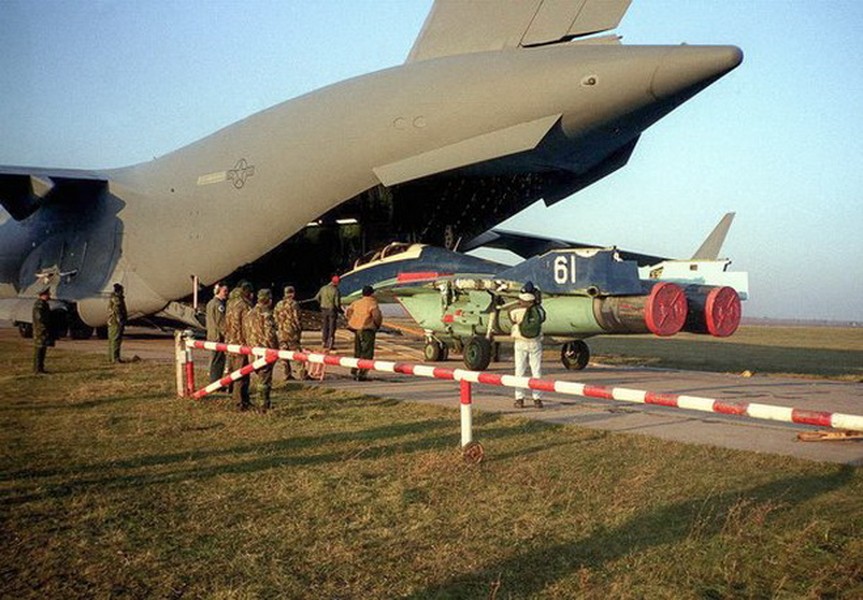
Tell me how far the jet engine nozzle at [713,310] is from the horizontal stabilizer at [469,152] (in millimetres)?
3488

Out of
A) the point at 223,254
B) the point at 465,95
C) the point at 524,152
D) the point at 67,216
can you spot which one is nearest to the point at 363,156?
the point at 465,95

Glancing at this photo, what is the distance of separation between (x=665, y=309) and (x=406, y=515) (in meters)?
7.23

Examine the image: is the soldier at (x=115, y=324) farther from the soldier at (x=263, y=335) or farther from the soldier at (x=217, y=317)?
the soldier at (x=263, y=335)

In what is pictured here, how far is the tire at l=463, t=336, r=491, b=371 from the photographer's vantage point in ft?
40.7

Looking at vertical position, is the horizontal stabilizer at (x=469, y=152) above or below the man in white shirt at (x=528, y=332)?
above

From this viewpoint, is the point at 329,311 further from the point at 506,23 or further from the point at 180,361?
the point at 506,23

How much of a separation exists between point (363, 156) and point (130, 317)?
28.4 ft

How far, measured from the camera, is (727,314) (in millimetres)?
11070

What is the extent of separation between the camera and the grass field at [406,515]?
11.8 ft

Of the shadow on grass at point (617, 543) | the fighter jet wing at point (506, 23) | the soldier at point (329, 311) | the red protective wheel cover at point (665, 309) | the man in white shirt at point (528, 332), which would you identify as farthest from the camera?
the soldier at point (329, 311)

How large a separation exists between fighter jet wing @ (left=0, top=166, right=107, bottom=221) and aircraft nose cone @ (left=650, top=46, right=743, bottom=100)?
46.1ft

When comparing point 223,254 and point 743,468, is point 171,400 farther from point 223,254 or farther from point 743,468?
point 743,468

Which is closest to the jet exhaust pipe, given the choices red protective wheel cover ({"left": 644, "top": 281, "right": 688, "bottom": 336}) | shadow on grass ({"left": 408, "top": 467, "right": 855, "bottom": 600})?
red protective wheel cover ({"left": 644, "top": 281, "right": 688, "bottom": 336})

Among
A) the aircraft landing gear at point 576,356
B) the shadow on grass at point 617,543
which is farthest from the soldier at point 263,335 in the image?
the aircraft landing gear at point 576,356
